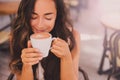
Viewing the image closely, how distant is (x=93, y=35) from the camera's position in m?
3.81

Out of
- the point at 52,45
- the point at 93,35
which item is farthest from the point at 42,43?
the point at 93,35

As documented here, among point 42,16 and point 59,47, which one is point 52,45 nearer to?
point 59,47

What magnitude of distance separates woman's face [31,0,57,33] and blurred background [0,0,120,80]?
384mm

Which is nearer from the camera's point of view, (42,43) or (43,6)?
(42,43)

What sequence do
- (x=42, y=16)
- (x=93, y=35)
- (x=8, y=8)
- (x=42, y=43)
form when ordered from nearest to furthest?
(x=42, y=43)
(x=42, y=16)
(x=8, y=8)
(x=93, y=35)

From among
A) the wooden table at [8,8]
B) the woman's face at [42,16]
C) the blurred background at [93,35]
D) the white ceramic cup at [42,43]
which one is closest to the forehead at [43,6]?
the woman's face at [42,16]

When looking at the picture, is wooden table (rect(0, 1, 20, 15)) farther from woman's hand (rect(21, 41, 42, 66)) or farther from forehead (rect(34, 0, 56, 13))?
woman's hand (rect(21, 41, 42, 66))

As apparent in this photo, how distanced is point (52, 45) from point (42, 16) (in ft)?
0.55

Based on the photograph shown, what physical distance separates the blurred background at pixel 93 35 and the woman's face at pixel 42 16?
38 cm

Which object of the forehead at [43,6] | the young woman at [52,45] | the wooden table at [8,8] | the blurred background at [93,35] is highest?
the forehead at [43,6]

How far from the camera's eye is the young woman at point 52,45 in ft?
3.48

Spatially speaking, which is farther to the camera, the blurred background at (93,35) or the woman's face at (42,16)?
the blurred background at (93,35)

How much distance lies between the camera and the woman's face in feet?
3.74

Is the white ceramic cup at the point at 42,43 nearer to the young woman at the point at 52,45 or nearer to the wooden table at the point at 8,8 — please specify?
the young woman at the point at 52,45
